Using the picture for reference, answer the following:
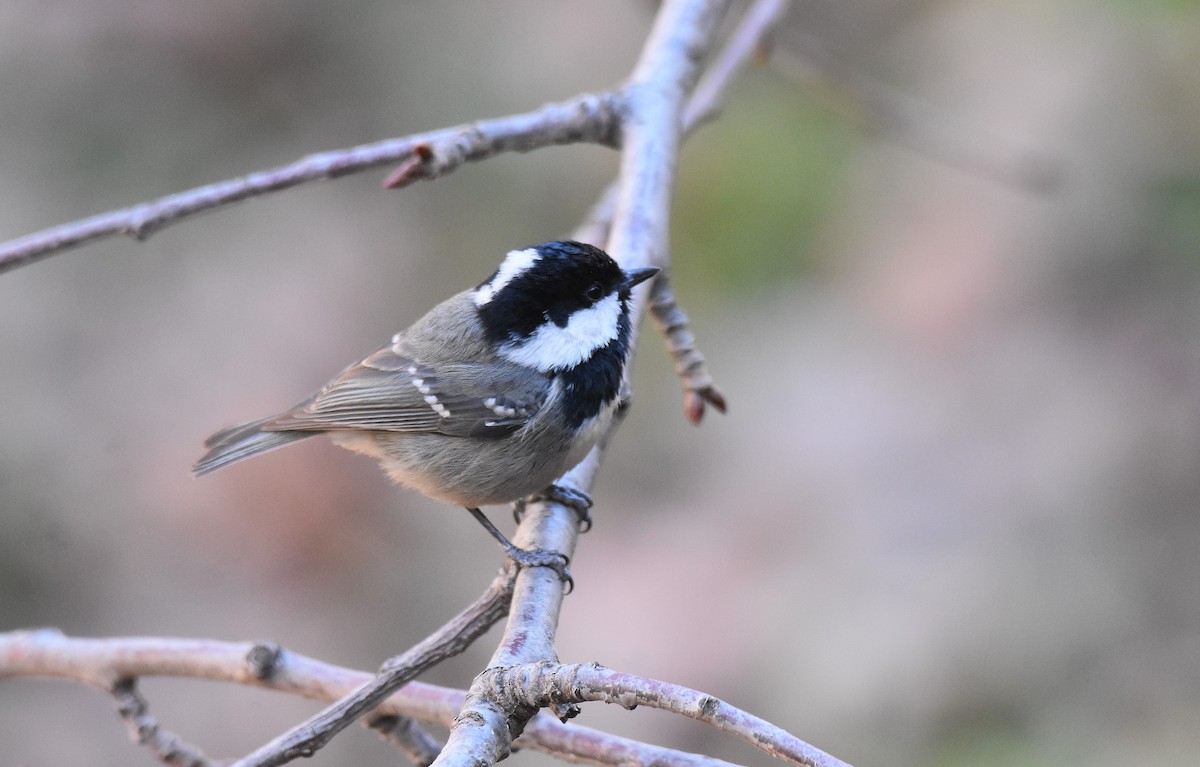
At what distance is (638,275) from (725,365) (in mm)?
2547

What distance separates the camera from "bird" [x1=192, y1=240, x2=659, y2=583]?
2.56m

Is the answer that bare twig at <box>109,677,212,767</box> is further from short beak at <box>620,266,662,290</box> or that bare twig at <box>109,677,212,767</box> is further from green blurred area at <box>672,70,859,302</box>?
green blurred area at <box>672,70,859,302</box>

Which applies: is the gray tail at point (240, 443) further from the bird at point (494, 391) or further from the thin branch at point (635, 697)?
the thin branch at point (635, 697)

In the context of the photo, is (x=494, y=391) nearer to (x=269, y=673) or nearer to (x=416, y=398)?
(x=416, y=398)

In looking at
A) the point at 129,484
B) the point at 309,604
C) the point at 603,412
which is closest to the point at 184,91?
the point at 129,484

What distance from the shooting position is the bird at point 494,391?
256cm

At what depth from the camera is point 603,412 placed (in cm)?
256

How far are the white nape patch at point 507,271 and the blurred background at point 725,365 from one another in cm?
148

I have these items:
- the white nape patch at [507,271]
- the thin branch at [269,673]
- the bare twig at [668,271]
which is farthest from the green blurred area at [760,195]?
the thin branch at [269,673]

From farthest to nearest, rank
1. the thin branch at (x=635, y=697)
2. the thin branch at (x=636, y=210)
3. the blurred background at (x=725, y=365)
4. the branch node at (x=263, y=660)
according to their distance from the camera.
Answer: the blurred background at (x=725, y=365)
the branch node at (x=263, y=660)
the thin branch at (x=636, y=210)
the thin branch at (x=635, y=697)

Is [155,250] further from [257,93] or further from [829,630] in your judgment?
[829,630]

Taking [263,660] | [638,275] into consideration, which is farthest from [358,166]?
[263,660]

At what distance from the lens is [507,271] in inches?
108

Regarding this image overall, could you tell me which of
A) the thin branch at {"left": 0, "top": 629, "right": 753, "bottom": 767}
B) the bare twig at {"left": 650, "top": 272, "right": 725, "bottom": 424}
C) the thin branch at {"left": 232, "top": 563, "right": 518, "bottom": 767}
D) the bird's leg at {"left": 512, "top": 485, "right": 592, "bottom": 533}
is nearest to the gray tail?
the thin branch at {"left": 0, "top": 629, "right": 753, "bottom": 767}
